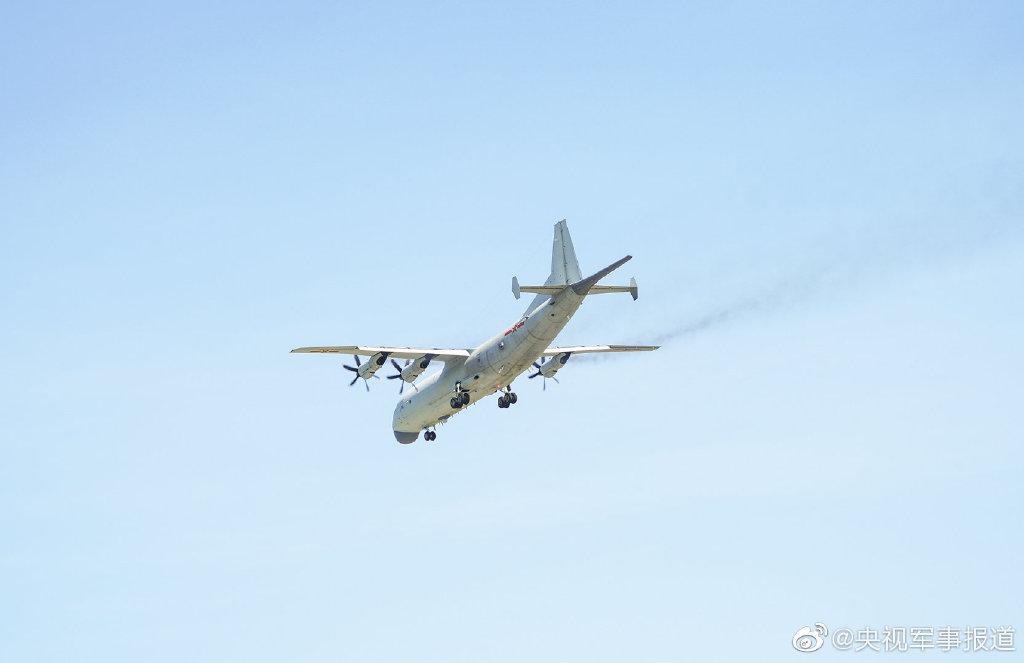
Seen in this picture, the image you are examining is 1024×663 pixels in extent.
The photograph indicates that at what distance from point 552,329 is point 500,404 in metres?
7.58

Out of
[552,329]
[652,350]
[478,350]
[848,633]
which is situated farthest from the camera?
[652,350]

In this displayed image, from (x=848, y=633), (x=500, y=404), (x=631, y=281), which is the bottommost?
(x=848, y=633)

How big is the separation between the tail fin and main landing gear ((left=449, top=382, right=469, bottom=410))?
6.30 meters

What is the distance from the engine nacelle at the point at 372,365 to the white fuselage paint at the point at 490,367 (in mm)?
3442

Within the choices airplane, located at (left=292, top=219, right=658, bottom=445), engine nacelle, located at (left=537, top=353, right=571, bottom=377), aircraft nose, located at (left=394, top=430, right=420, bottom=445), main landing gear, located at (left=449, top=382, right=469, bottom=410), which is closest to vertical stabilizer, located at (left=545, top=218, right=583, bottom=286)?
airplane, located at (left=292, top=219, right=658, bottom=445)

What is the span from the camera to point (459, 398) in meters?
64.2

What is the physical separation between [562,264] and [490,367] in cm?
642

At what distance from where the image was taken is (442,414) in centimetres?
6731

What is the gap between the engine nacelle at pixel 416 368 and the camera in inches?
2537

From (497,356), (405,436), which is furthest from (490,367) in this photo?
(405,436)

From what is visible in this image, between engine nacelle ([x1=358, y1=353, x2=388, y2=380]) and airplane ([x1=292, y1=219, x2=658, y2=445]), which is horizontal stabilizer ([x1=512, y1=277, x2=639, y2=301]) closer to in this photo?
airplane ([x1=292, y1=219, x2=658, y2=445])

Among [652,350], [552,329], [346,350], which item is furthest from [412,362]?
[652,350]

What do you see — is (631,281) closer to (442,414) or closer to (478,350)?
(478,350)

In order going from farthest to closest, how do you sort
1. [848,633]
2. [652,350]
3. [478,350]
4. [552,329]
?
[652,350] < [478,350] < [552,329] < [848,633]
